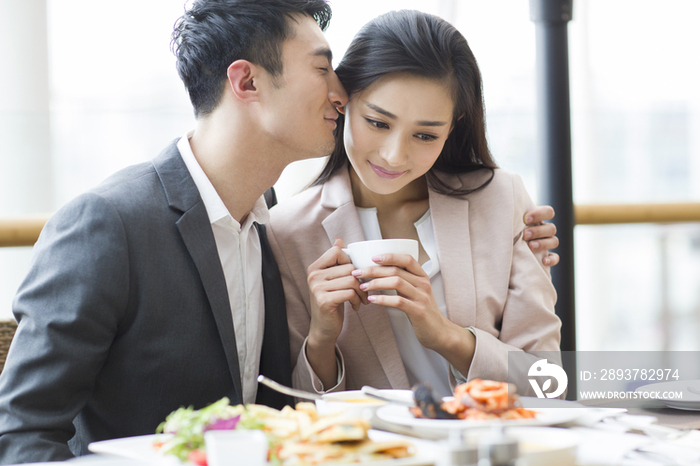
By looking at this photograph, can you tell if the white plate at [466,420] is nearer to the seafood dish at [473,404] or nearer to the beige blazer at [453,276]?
the seafood dish at [473,404]

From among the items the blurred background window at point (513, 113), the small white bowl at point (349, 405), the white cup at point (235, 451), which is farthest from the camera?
the blurred background window at point (513, 113)

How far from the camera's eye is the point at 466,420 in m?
0.81

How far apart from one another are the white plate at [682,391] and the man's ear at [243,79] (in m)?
0.99

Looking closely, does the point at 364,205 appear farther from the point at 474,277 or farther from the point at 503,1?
the point at 503,1

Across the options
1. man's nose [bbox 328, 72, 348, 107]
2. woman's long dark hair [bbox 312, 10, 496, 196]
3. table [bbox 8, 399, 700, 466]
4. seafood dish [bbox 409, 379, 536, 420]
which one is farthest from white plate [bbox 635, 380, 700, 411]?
man's nose [bbox 328, 72, 348, 107]

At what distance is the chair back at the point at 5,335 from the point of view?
1387 mm

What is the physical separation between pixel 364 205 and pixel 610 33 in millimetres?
2116

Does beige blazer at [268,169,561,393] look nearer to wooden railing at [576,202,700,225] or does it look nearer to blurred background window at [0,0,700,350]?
blurred background window at [0,0,700,350]

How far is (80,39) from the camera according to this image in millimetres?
2293

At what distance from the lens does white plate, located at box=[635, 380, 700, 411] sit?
42.4 inches

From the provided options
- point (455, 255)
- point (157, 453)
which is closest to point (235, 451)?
point (157, 453)

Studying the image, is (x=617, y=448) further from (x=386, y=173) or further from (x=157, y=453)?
(x=386, y=173)

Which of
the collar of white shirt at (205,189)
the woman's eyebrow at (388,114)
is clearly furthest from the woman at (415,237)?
the collar of white shirt at (205,189)

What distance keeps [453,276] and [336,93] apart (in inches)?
20.1
